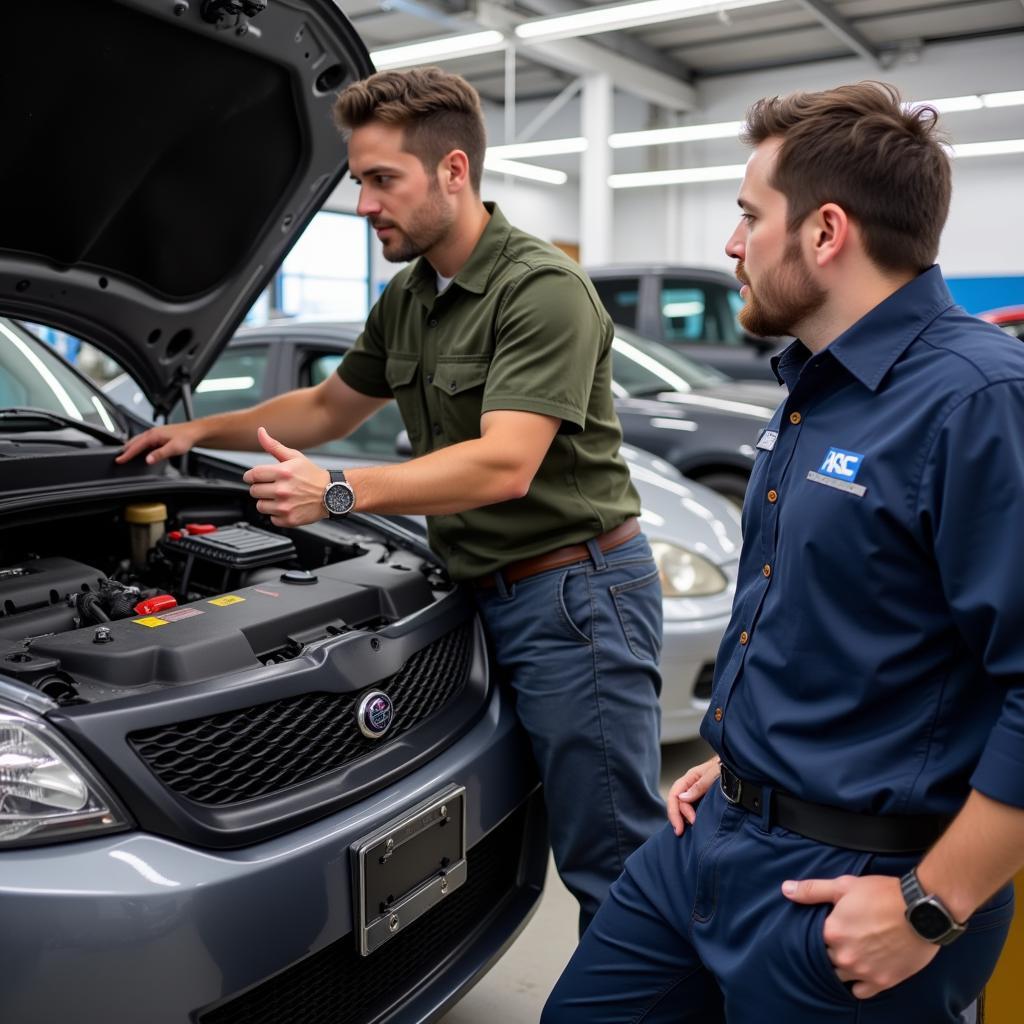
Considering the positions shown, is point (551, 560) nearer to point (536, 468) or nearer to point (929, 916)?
point (536, 468)

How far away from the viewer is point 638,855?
60.1 inches

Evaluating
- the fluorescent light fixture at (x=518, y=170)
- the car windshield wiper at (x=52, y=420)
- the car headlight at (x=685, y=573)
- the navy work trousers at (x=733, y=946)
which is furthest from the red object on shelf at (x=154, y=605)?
the fluorescent light fixture at (x=518, y=170)

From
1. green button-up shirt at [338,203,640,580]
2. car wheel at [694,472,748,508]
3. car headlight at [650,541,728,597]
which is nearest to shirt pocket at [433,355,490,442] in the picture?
green button-up shirt at [338,203,640,580]

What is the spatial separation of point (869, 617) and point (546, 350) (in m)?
0.86

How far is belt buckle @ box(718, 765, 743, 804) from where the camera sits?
1295mm

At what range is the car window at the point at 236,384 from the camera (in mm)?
3949

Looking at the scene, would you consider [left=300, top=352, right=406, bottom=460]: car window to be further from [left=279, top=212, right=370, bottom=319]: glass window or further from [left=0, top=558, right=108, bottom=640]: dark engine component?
[left=279, top=212, right=370, bottom=319]: glass window

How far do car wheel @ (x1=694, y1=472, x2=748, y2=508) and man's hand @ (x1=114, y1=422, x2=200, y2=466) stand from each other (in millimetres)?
3207

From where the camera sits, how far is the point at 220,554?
77.5 inches

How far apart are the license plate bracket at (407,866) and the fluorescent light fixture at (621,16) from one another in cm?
843

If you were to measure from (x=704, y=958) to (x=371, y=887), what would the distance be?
486mm

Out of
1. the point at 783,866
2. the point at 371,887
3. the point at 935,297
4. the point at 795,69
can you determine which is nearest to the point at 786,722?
the point at 783,866

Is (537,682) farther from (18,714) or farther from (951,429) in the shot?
(951,429)

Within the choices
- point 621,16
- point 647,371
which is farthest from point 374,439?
point 621,16
